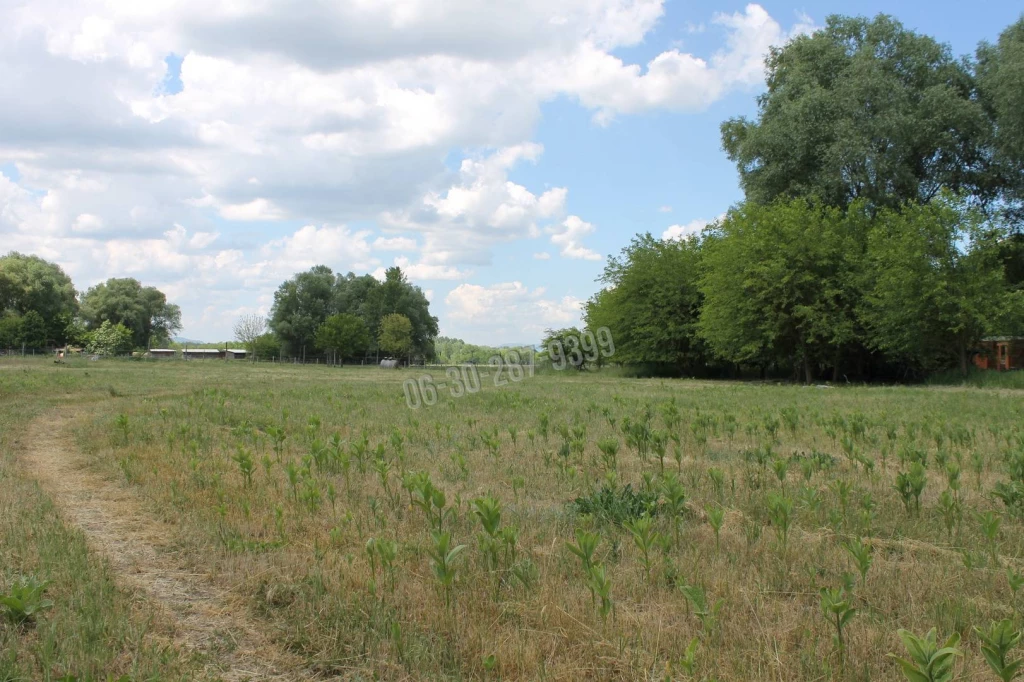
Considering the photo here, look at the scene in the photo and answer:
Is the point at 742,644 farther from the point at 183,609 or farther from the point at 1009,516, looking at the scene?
the point at 1009,516

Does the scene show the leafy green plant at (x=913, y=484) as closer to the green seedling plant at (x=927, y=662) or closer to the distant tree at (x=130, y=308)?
the green seedling plant at (x=927, y=662)

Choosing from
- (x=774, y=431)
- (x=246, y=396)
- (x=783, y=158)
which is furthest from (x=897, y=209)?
(x=246, y=396)

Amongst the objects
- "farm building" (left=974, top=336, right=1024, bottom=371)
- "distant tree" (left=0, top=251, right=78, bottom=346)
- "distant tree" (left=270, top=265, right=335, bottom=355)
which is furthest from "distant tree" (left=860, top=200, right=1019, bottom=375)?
"distant tree" (left=0, top=251, right=78, bottom=346)

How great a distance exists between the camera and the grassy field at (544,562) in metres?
3.82

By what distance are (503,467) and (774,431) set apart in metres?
5.73

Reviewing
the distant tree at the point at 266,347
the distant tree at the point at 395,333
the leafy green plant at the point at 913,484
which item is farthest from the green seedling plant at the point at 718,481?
the distant tree at the point at 266,347

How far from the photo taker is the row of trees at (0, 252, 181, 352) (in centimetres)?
9119

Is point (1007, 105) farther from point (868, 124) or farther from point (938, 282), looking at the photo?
point (938, 282)

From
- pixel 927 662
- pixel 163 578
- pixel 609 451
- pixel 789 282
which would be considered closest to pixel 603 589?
pixel 927 662

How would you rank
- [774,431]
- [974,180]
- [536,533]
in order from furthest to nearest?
[974,180] → [774,431] → [536,533]

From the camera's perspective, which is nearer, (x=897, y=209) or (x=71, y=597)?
(x=71, y=597)

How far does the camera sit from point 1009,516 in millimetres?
6566

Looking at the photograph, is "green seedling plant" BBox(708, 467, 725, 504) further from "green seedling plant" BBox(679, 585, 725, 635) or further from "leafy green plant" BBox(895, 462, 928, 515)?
"green seedling plant" BBox(679, 585, 725, 635)

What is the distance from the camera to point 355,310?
112562 mm
